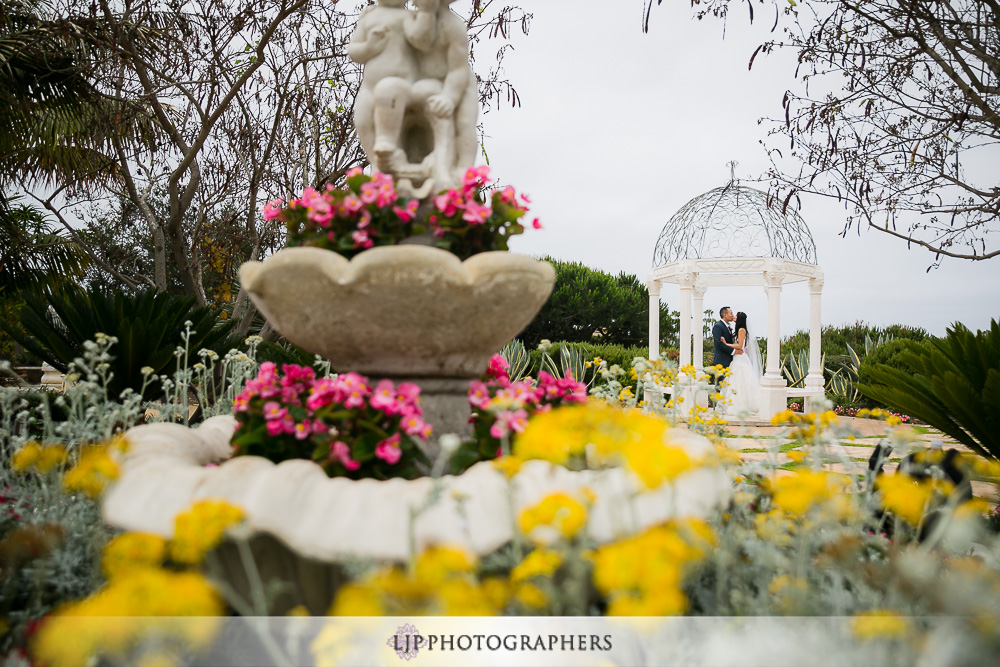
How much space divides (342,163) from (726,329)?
6.72 metres

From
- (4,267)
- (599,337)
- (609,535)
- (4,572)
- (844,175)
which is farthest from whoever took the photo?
(599,337)

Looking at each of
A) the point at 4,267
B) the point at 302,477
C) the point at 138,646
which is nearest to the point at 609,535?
the point at 302,477

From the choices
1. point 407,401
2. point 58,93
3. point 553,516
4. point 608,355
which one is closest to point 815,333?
Answer: point 608,355

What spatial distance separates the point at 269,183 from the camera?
799 cm

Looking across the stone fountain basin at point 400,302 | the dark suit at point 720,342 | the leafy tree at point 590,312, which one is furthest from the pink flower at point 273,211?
the leafy tree at point 590,312

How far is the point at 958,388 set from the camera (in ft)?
10.7

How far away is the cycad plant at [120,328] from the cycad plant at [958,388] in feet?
16.1

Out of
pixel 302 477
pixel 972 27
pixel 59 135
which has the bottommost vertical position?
pixel 302 477

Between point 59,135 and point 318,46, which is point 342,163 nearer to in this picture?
point 318,46

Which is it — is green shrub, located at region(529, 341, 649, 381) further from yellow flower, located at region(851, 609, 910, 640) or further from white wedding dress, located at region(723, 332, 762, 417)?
yellow flower, located at region(851, 609, 910, 640)

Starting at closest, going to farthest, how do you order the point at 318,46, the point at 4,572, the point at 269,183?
the point at 4,572 → the point at 318,46 → the point at 269,183

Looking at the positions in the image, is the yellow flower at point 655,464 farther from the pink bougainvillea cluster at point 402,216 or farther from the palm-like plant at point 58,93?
the palm-like plant at point 58,93

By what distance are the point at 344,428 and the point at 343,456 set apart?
0.12 m

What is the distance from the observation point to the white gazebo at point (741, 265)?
1021cm
